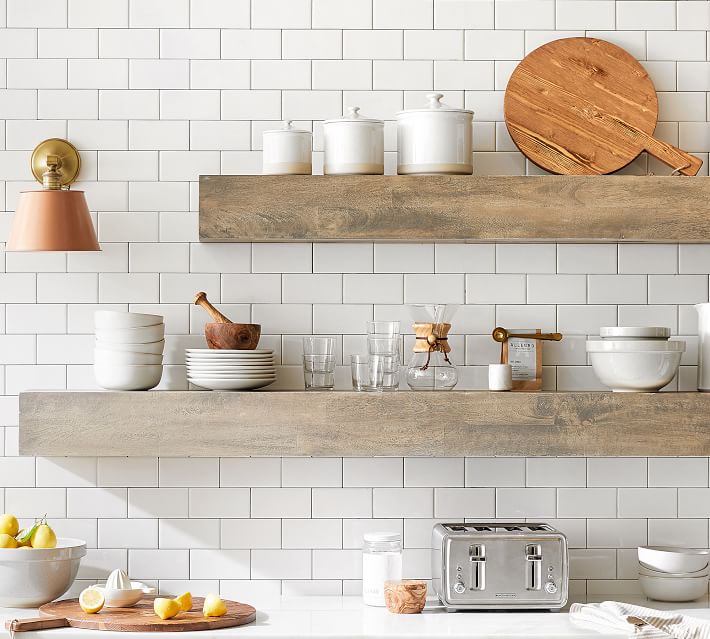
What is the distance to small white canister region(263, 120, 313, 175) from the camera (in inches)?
112

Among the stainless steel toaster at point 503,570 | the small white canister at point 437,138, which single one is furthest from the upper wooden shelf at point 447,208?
the stainless steel toaster at point 503,570

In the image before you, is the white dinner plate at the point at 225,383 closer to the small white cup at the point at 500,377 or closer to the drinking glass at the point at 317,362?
Result: the drinking glass at the point at 317,362

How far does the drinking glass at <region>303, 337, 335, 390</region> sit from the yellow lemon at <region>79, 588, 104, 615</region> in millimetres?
799

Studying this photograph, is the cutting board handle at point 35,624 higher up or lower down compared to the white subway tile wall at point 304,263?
lower down

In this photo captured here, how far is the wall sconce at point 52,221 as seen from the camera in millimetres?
2863

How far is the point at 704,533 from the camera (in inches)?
121

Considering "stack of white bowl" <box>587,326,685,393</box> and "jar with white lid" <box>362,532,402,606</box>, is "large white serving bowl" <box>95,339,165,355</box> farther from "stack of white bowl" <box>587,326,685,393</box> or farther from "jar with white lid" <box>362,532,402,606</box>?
"stack of white bowl" <box>587,326,685,393</box>

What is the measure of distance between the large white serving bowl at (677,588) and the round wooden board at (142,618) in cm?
115

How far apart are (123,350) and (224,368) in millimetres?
292

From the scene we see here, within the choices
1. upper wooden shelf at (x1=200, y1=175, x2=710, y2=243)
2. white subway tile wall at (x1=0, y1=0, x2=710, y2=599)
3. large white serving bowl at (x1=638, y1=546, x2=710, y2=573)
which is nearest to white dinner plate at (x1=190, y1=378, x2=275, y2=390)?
white subway tile wall at (x1=0, y1=0, x2=710, y2=599)

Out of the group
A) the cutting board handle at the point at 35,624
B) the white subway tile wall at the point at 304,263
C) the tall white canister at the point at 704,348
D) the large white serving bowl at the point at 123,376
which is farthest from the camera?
the white subway tile wall at the point at 304,263

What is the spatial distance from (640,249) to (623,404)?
1.88 feet

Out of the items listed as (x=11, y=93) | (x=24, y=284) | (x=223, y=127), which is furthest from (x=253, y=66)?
(x=24, y=284)

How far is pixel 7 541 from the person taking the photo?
107 inches
